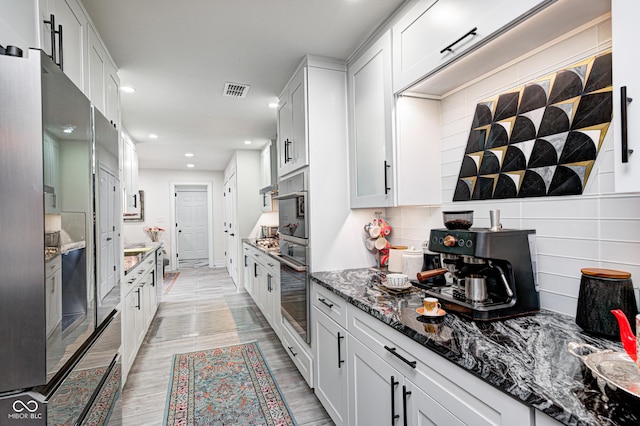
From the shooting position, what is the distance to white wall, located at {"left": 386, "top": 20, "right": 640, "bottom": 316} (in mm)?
1108

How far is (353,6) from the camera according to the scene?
1.76 meters

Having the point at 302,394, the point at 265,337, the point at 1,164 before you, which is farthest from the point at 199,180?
the point at 1,164

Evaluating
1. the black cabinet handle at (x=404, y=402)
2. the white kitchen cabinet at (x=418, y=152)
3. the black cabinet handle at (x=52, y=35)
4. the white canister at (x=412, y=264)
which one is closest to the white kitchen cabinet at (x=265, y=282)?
the white canister at (x=412, y=264)

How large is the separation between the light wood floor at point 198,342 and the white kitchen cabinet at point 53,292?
→ 0.83 metres

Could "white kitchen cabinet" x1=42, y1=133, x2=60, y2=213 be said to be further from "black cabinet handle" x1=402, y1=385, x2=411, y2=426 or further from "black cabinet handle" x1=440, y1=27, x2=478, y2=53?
"black cabinet handle" x1=440, y1=27, x2=478, y2=53

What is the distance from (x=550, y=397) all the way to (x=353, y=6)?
193 cm

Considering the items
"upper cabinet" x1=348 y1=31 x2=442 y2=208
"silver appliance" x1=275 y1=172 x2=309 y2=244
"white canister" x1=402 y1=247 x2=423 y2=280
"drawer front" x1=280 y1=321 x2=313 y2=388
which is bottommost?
"drawer front" x1=280 y1=321 x2=313 y2=388

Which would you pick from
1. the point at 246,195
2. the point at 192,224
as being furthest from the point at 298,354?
the point at 192,224

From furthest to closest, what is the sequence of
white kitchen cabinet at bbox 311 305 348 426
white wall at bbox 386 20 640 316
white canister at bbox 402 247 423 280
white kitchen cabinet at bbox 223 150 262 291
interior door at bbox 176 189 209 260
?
interior door at bbox 176 189 209 260
white kitchen cabinet at bbox 223 150 262 291
white canister at bbox 402 247 423 280
white kitchen cabinet at bbox 311 305 348 426
white wall at bbox 386 20 640 316

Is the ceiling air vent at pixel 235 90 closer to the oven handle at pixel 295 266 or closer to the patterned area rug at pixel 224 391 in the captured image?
the oven handle at pixel 295 266

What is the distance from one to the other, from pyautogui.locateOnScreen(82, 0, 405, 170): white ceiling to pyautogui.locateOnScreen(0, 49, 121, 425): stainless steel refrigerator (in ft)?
3.64

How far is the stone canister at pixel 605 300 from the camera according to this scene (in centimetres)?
100

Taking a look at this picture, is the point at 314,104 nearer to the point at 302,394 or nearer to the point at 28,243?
Result: the point at 28,243

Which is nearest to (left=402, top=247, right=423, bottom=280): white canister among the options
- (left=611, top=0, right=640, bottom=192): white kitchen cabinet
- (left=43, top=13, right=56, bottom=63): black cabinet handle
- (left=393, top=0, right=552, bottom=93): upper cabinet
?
(left=393, top=0, right=552, bottom=93): upper cabinet
